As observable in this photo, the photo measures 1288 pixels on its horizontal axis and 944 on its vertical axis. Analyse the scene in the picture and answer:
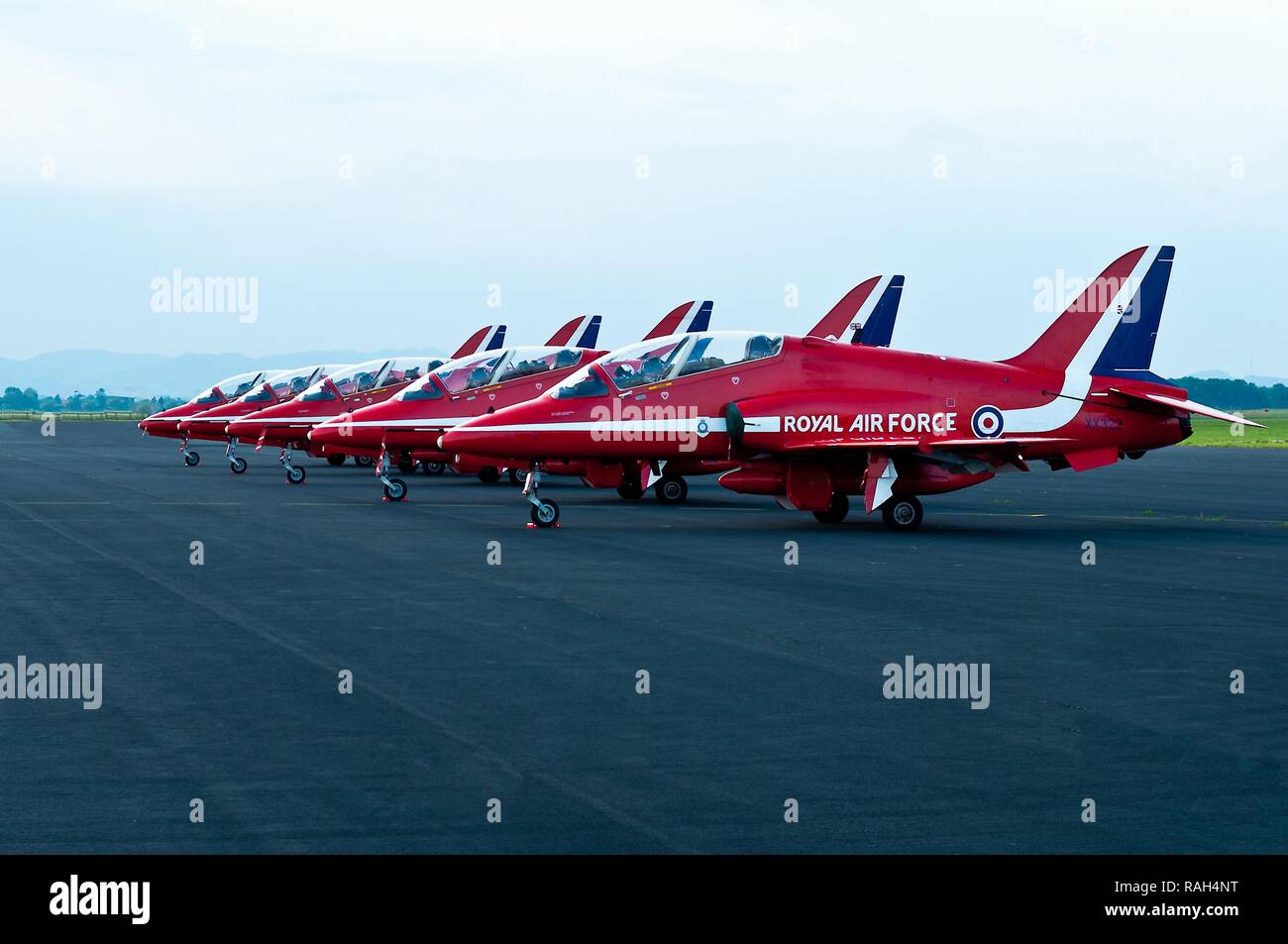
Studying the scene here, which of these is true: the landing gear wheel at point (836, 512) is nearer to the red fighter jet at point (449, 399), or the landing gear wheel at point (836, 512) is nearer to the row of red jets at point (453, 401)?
the row of red jets at point (453, 401)

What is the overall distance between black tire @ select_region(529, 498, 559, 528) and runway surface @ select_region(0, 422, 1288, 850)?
1347mm

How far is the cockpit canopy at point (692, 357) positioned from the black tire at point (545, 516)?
7.21 feet

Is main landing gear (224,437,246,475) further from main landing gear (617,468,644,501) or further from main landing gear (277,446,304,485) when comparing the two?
main landing gear (617,468,644,501)

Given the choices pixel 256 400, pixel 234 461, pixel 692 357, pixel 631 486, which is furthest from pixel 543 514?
pixel 256 400

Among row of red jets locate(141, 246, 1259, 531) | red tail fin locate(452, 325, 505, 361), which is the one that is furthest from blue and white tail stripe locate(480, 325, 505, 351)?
row of red jets locate(141, 246, 1259, 531)

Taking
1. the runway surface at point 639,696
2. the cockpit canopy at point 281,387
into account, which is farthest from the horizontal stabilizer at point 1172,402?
the cockpit canopy at point 281,387

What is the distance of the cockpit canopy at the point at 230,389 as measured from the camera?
48.7 metres

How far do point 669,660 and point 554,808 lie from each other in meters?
3.97

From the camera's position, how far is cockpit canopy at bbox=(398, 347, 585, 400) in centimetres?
3206

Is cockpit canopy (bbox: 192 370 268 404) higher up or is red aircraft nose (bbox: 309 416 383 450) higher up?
cockpit canopy (bbox: 192 370 268 404)

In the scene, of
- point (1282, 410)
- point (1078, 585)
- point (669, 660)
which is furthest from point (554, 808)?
point (1282, 410)

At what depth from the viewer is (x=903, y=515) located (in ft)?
72.7

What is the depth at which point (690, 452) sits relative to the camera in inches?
905

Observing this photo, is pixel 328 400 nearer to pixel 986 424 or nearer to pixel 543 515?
pixel 543 515
